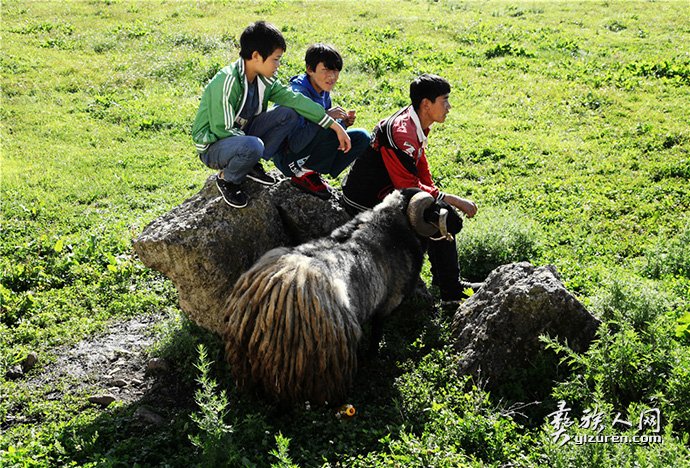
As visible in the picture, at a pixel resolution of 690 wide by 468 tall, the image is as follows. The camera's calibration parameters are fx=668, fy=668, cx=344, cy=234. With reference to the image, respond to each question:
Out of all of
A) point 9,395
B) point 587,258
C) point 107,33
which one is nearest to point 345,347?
point 9,395

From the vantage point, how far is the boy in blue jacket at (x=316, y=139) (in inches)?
301

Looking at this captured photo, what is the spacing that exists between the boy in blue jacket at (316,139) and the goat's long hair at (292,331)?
2075mm

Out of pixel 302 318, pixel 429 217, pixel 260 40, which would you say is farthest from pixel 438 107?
pixel 302 318

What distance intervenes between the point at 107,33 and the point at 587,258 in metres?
16.3

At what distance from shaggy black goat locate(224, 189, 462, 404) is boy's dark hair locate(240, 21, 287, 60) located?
2005mm

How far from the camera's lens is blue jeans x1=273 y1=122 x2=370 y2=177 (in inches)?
299

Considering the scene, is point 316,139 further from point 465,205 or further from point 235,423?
point 235,423

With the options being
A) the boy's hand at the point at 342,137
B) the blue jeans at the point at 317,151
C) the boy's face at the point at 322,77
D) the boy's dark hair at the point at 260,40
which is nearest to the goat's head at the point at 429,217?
the boy's hand at the point at 342,137

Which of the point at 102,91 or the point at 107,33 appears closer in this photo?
the point at 102,91

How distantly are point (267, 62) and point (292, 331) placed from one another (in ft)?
9.25

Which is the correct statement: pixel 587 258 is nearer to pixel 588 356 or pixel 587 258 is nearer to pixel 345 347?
pixel 588 356

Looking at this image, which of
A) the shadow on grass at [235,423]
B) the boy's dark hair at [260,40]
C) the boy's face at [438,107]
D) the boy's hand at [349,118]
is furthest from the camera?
the boy's hand at [349,118]

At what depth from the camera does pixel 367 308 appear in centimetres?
628

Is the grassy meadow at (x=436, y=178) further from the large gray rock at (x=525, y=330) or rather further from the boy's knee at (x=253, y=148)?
the boy's knee at (x=253, y=148)
